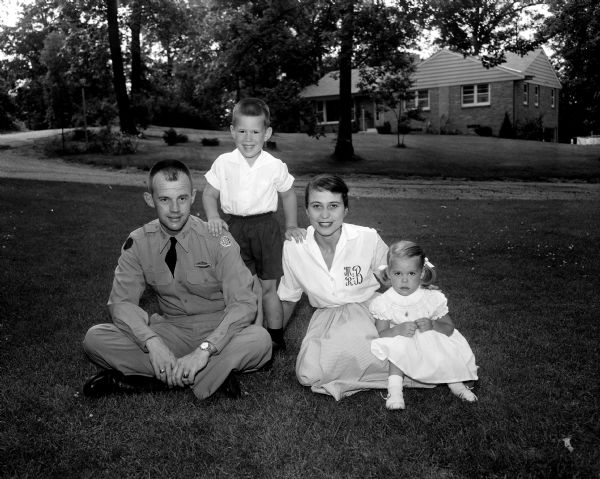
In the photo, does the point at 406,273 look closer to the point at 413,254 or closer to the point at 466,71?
the point at 413,254

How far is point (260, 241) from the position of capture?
468cm

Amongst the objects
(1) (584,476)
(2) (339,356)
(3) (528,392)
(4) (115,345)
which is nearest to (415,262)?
(2) (339,356)

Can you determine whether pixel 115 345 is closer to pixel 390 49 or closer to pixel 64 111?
pixel 390 49

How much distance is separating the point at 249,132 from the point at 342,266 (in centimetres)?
127

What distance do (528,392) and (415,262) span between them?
1074 millimetres

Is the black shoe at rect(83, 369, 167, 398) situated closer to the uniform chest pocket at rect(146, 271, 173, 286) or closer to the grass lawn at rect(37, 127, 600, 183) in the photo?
the uniform chest pocket at rect(146, 271, 173, 286)

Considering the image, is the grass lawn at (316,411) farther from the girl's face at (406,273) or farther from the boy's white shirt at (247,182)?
the boy's white shirt at (247,182)

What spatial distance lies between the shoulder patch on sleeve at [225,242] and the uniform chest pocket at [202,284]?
0.23 metres

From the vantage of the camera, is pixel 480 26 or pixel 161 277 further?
pixel 480 26

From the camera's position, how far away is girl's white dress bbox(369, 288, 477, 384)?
12.1 feet

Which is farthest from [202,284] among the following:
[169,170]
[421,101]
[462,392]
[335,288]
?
Result: [421,101]

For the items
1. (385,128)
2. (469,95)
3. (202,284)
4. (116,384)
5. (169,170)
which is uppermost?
(469,95)

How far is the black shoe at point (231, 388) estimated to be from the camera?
12.3 feet

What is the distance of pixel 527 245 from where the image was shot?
8539 millimetres
